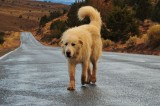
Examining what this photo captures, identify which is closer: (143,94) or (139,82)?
(143,94)

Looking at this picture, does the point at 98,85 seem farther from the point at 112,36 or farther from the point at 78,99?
the point at 112,36

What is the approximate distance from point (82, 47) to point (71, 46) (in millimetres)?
429

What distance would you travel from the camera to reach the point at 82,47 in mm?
9992

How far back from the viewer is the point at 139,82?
11086mm

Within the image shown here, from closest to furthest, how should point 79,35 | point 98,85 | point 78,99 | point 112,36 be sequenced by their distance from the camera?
point 78,99
point 79,35
point 98,85
point 112,36

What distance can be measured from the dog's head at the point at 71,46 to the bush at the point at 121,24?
116 ft

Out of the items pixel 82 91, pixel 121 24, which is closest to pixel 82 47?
pixel 82 91

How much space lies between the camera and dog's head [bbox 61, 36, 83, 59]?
31.2ft

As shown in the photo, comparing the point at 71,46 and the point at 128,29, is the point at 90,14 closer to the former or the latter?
the point at 71,46

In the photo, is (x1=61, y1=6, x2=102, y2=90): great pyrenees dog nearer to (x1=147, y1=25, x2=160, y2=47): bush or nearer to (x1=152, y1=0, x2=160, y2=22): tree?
(x1=147, y1=25, x2=160, y2=47): bush

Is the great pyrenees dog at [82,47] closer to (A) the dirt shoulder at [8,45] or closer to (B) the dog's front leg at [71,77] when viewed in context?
(B) the dog's front leg at [71,77]

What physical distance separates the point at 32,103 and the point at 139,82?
12.5ft

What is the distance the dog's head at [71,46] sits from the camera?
9.52 metres

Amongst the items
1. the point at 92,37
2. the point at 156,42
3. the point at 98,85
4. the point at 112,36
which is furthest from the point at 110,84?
the point at 112,36
